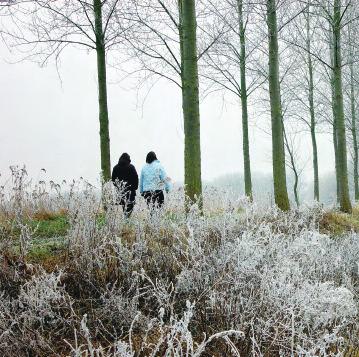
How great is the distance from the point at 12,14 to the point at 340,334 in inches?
314

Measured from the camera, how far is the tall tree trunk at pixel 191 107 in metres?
8.44

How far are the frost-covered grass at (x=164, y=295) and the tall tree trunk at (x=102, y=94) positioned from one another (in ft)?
18.9

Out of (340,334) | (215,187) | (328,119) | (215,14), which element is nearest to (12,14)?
(215,187)

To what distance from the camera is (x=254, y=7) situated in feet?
35.6

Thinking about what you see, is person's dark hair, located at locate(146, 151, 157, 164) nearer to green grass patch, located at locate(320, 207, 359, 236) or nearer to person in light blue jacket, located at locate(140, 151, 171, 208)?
person in light blue jacket, located at locate(140, 151, 171, 208)

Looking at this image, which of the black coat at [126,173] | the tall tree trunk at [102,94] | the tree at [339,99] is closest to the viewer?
the black coat at [126,173]

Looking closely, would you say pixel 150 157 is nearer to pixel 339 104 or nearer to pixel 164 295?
pixel 339 104

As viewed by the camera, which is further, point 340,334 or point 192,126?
point 192,126

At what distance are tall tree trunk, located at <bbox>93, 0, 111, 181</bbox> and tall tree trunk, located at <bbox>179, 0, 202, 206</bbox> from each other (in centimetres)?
325

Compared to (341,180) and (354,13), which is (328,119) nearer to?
(354,13)

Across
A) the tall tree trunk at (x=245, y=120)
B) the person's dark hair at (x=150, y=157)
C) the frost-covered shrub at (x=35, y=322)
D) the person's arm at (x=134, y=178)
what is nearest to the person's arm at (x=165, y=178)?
the person's dark hair at (x=150, y=157)

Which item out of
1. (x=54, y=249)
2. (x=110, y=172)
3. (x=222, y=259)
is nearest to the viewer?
(x=222, y=259)

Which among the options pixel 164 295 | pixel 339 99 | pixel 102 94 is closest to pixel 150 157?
pixel 102 94

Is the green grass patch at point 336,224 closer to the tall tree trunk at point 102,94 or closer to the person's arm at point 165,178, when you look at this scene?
the person's arm at point 165,178
